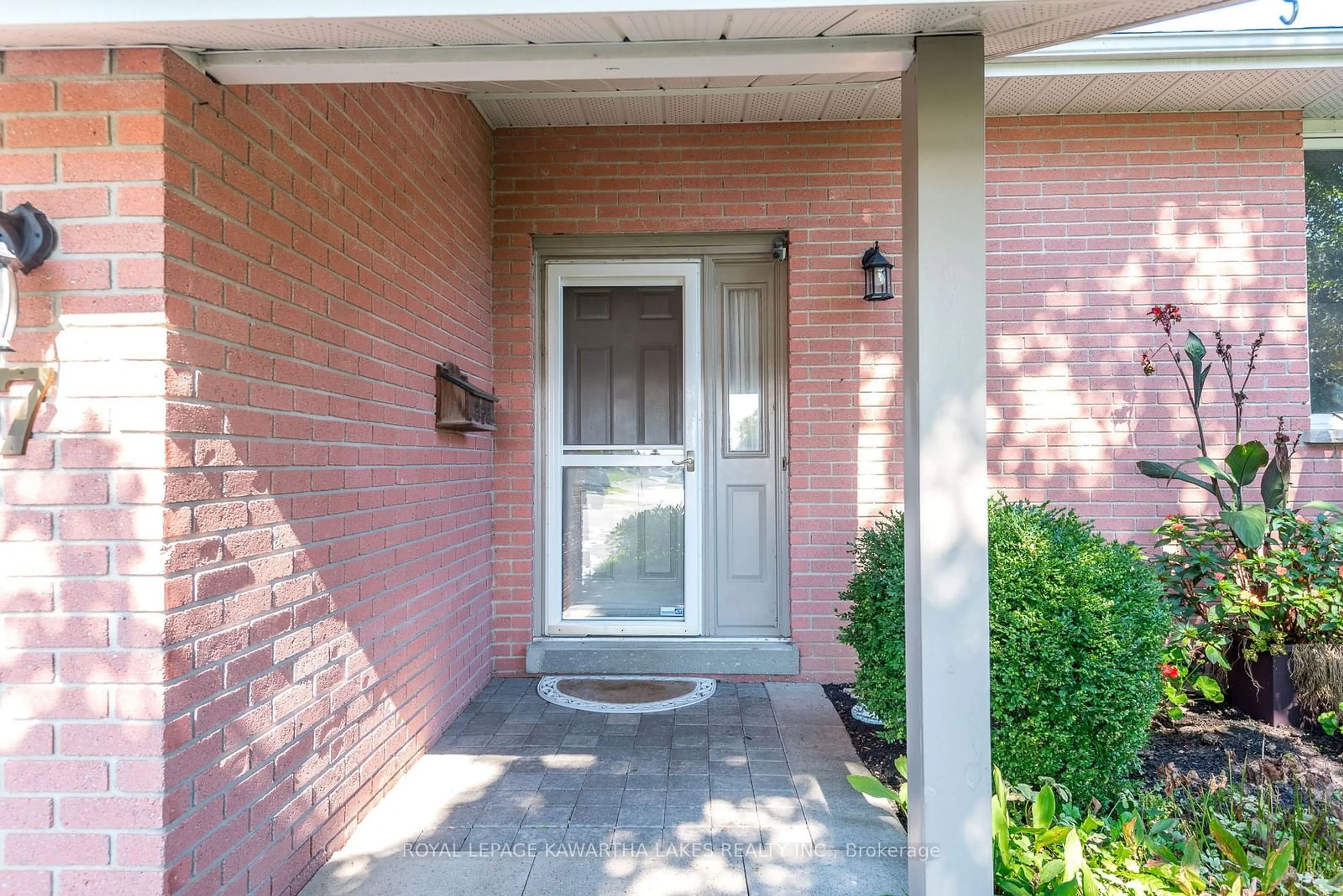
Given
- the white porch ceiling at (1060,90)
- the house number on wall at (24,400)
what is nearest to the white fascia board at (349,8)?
the house number on wall at (24,400)

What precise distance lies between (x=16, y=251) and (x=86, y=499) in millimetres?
510

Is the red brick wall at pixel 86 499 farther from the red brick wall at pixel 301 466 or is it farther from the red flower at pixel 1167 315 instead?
the red flower at pixel 1167 315

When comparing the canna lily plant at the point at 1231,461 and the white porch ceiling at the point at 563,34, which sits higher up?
the white porch ceiling at the point at 563,34

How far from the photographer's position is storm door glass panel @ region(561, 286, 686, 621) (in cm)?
394

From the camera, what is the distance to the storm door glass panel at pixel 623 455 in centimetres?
394

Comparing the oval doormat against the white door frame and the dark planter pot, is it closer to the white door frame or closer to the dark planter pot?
the white door frame

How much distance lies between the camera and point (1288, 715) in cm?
308

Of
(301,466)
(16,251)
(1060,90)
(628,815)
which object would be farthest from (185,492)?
(1060,90)

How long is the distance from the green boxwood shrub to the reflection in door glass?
5.66ft

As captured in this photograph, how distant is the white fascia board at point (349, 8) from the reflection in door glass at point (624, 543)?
2.67m

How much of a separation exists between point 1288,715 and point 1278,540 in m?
0.75

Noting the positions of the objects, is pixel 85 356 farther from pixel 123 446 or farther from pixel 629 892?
pixel 629 892

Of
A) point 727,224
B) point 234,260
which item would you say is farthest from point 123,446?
point 727,224

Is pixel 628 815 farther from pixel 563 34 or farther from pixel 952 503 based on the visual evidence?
pixel 563 34
